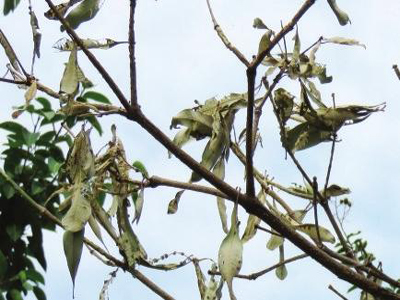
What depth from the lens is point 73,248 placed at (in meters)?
1.05

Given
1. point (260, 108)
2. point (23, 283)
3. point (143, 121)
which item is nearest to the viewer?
point (143, 121)

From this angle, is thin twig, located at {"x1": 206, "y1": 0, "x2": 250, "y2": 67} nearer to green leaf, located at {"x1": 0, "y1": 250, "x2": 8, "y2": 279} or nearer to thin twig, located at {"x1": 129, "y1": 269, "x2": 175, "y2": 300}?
thin twig, located at {"x1": 129, "y1": 269, "x2": 175, "y2": 300}

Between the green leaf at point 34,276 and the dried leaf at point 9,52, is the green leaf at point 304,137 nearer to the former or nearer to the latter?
the dried leaf at point 9,52

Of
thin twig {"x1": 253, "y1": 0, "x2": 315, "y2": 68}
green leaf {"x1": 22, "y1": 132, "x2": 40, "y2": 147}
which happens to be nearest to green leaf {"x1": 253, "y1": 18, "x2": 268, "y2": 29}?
thin twig {"x1": 253, "y1": 0, "x2": 315, "y2": 68}

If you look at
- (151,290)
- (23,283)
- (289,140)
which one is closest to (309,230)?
(289,140)

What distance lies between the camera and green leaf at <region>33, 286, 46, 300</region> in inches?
113

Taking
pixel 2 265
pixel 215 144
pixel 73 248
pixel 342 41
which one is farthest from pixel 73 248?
pixel 2 265

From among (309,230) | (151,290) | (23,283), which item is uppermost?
(23,283)

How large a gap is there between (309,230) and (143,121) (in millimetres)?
306

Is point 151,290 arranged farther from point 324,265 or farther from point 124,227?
point 324,265

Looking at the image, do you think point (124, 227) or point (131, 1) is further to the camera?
point (124, 227)

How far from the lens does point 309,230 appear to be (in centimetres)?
117

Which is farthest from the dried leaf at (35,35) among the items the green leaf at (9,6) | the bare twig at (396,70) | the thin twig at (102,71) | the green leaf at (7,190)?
the green leaf at (7,190)

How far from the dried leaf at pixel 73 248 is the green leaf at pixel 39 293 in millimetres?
1867
